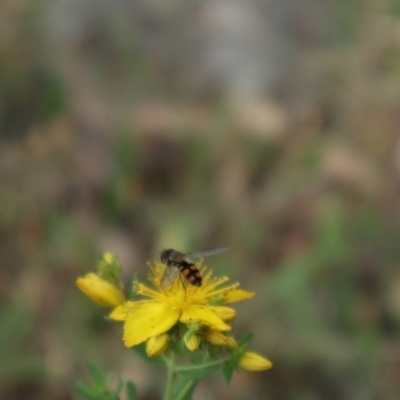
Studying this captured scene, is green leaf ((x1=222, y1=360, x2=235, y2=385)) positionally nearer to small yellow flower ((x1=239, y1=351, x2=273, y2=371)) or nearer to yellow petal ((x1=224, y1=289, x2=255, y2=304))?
small yellow flower ((x1=239, y1=351, x2=273, y2=371))

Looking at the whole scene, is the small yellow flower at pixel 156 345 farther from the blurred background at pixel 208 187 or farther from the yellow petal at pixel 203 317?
the blurred background at pixel 208 187

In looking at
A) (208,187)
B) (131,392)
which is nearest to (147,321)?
(131,392)

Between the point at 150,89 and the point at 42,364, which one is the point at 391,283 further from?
the point at 150,89

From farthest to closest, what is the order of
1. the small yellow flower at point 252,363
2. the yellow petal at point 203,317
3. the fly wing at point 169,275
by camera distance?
the fly wing at point 169,275 → the small yellow flower at point 252,363 → the yellow petal at point 203,317

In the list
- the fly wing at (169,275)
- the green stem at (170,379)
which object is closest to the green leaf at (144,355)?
the green stem at (170,379)

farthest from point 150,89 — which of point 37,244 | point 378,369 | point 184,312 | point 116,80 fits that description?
point 184,312

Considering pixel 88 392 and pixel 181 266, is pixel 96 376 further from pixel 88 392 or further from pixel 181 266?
pixel 181 266

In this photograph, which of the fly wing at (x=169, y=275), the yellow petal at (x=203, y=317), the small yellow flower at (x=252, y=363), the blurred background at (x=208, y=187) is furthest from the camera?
the blurred background at (x=208, y=187)
